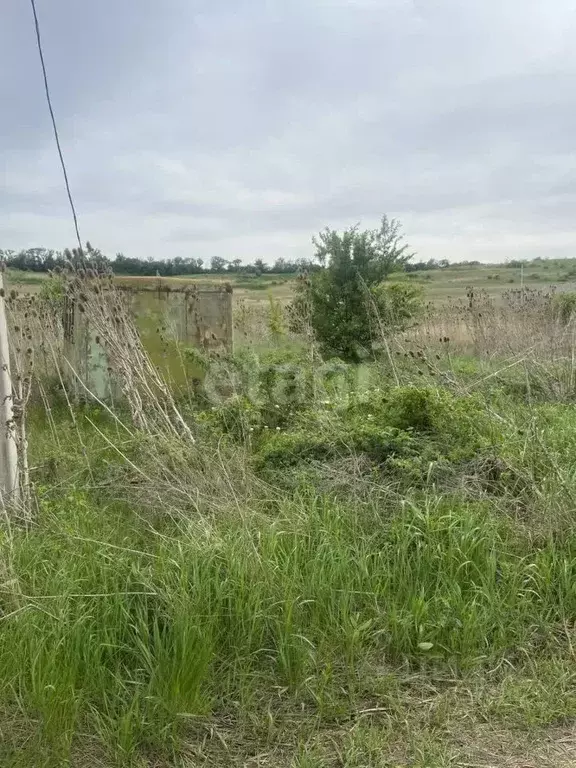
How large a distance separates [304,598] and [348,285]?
316 inches

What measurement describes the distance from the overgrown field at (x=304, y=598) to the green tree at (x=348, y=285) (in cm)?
559

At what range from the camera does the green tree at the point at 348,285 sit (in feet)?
32.7

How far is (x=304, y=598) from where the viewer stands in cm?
264

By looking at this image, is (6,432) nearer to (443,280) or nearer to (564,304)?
(564,304)

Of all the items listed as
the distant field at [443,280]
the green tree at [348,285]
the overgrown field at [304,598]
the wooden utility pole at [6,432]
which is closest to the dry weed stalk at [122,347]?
the overgrown field at [304,598]

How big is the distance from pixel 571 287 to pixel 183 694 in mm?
11819

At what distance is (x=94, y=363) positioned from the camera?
6.88 m

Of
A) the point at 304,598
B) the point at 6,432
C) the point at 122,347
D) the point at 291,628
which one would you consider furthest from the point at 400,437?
the point at 6,432

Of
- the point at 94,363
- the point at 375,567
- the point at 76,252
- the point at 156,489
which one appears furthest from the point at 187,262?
the point at 375,567

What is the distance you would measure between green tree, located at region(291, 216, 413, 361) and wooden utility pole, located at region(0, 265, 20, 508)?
22.6 feet

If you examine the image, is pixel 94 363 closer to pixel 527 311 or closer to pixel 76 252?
pixel 76 252

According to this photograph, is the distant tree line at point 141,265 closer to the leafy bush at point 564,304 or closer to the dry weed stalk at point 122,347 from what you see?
the dry weed stalk at point 122,347

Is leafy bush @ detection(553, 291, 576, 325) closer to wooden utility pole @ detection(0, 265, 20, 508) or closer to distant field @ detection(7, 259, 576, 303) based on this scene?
distant field @ detection(7, 259, 576, 303)

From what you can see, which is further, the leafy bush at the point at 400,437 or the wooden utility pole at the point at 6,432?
the leafy bush at the point at 400,437
